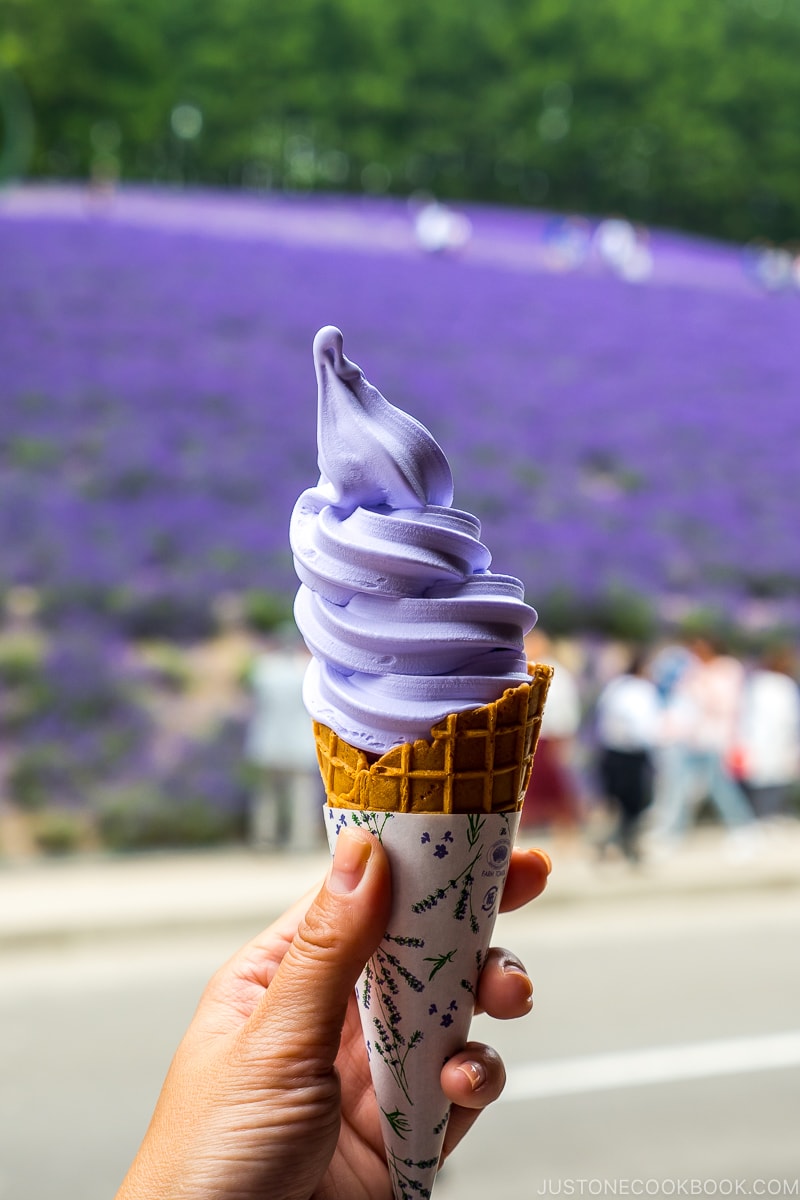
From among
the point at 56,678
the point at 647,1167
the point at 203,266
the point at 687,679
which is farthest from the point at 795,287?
the point at 647,1167

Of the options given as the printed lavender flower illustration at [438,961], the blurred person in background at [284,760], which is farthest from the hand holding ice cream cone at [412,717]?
the blurred person in background at [284,760]

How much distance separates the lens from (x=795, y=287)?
21734 mm

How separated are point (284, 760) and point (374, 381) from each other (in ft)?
19.4

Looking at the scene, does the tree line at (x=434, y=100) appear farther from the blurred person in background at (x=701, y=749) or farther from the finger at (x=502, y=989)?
the finger at (x=502, y=989)

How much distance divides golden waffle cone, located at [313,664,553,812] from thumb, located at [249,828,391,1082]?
0.23 feet

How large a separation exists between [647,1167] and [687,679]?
18.2ft

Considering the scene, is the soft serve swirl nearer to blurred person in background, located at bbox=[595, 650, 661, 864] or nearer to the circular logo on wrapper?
the circular logo on wrapper

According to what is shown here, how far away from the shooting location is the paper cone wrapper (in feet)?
5.60

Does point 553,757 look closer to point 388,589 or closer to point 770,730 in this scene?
point 770,730

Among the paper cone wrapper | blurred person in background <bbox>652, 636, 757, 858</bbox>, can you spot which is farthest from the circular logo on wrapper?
blurred person in background <bbox>652, 636, 757, 858</bbox>

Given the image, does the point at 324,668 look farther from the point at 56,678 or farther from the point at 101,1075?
the point at 56,678

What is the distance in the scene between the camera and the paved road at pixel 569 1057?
191 inches

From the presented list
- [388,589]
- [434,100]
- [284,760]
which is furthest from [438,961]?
[434,100]

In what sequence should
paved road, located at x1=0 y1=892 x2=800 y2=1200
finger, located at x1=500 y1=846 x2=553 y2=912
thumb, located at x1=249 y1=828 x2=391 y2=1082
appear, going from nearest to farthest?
thumb, located at x1=249 y1=828 x2=391 y2=1082
finger, located at x1=500 y1=846 x2=553 y2=912
paved road, located at x1=0 y1=892 x2=800 y2=1200
